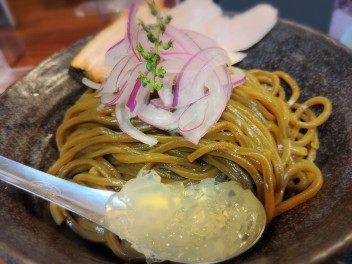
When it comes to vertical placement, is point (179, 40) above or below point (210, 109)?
above

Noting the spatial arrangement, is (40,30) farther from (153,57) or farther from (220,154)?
(220,154)

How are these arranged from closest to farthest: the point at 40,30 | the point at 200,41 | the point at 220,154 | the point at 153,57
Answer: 1. the point at 153,57
2. the point at 220,154
3. the point at 200,41
4. the point at 40,30

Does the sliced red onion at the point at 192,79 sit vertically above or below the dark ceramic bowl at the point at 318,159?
above

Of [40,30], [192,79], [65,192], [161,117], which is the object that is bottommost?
[40,30]

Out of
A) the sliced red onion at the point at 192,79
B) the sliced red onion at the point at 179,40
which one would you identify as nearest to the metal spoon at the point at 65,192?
the sliced red onion at the point at 192,79

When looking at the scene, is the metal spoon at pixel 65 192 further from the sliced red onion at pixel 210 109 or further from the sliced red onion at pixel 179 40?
the sliced red onion at pixel 179 40

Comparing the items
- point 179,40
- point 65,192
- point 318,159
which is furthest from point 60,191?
point 318,159

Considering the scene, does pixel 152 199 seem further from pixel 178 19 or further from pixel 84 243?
pixel 178 19
